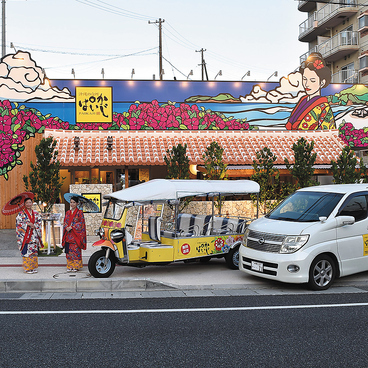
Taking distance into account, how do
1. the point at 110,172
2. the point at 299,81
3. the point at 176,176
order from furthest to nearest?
the point at 299,81 < the point at 110,172 < the point at 176,176

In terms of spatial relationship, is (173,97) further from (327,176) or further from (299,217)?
(299,217)

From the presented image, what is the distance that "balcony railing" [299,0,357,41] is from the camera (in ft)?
115

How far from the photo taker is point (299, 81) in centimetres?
1969

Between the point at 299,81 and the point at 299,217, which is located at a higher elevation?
the point at 299,81

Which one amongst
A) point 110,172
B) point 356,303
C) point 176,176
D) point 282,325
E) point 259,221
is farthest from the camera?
point 110,172

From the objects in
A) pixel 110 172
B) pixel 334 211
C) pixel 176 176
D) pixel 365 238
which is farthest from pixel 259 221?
pixel 110 172

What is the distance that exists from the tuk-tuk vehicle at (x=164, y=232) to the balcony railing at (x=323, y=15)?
29.3 metres

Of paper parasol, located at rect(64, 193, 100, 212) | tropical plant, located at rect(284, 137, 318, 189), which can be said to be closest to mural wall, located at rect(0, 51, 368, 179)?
tropical plant, located at rect(284, 137, 318, 189)

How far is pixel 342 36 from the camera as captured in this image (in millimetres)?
35250

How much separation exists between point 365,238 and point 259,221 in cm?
210

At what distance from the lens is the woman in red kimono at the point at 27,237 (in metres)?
9.75

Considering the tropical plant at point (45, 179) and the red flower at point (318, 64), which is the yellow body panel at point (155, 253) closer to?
the tropical plant at point (45, 179)

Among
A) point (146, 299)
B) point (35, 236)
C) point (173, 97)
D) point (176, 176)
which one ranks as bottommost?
point (146, 299)

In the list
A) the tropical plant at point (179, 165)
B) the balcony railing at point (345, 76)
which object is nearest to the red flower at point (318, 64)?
the tropical plant at point (179, 165)
